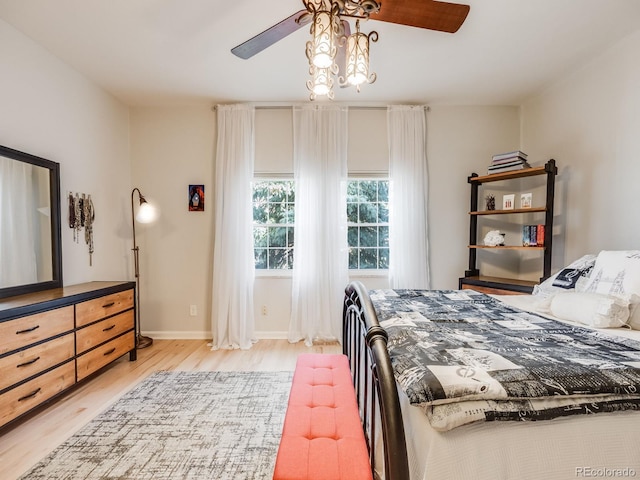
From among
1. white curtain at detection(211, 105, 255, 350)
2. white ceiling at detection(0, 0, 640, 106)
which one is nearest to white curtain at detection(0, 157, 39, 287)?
white ceiling at detection(0, 0, 640, 106)

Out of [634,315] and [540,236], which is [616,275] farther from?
[540,236]

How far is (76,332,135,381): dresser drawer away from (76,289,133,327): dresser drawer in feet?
0.83

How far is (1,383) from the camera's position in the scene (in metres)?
1.79

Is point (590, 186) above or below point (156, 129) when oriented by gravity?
below

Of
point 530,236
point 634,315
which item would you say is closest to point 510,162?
point 530,236

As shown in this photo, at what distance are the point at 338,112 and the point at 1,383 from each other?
3495 millimetres

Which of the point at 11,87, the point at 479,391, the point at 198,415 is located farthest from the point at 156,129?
the point at 479,391

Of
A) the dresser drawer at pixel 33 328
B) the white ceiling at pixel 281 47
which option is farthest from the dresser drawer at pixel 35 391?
the white ceiling at pixel 281 47

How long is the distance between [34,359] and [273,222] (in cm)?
236

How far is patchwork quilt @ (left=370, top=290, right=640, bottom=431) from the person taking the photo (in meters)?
0.86

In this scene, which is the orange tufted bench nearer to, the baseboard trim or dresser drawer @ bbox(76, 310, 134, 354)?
dresser drawer @ bbox(76, 310, 134, 354)

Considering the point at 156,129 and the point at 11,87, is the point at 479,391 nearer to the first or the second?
the point at 11,87

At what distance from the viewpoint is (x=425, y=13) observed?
1632 mm

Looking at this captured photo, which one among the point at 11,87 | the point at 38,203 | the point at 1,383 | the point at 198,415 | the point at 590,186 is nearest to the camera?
the point at 1,383
